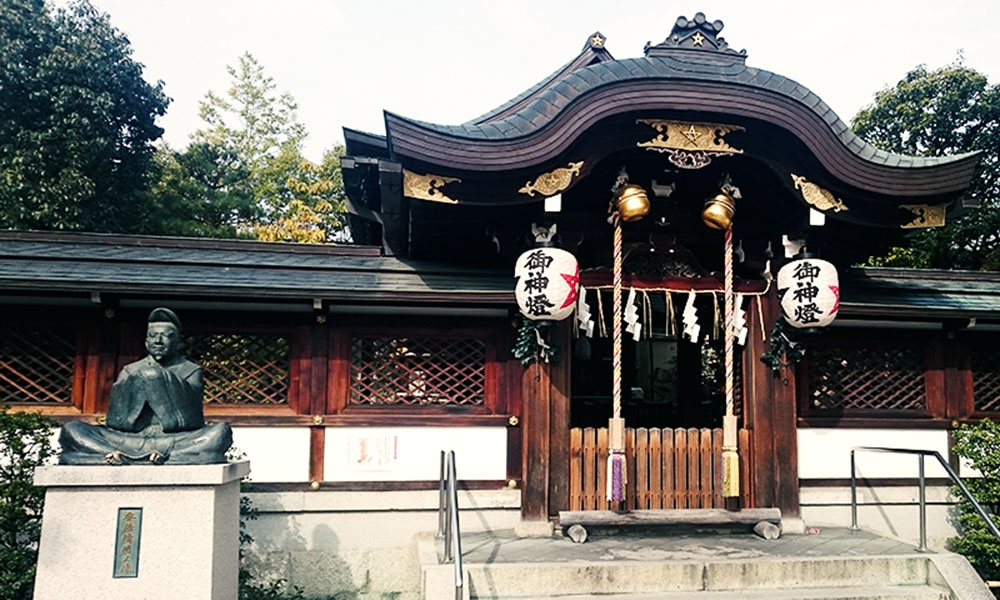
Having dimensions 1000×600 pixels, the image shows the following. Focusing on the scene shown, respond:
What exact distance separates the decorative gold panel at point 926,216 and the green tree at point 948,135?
11972mm

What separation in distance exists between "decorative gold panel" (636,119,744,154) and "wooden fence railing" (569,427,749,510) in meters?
2.88

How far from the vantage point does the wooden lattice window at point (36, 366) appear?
23.2ft

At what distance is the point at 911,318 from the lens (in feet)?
26.5

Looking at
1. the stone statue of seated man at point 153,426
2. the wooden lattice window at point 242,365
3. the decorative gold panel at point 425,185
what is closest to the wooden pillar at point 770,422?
the decorative gold panel at point 425,185

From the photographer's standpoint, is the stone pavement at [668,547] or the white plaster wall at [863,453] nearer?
the stone pavement at [668,547]

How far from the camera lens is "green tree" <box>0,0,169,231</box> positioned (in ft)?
64.6

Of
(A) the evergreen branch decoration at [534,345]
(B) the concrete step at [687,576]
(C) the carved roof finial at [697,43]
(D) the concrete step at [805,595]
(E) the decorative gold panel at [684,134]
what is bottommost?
(D) the concrete step at [805,595]

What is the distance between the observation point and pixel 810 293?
729 cm

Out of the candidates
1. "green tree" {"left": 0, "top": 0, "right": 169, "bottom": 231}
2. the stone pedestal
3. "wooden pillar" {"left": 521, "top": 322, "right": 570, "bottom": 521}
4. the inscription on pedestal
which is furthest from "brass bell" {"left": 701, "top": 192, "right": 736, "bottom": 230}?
"green tree" {"left": 0, "top": 0, "right": 169, "bottom": 231}

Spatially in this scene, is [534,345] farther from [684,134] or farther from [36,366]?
[36,366]

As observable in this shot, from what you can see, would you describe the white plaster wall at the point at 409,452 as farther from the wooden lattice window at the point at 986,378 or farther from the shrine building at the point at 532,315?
the wooden lattice window at the point at 986,378

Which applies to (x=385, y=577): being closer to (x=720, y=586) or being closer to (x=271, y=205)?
(x=720, y=586)

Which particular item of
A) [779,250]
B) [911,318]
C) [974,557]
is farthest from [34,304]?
[974,557]

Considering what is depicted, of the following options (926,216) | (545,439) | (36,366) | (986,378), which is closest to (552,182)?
(545,439)
